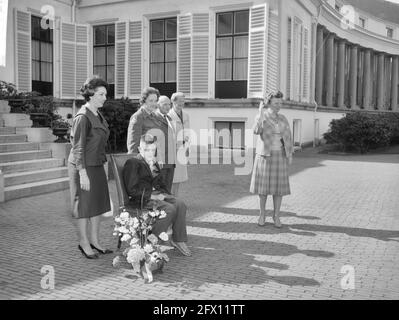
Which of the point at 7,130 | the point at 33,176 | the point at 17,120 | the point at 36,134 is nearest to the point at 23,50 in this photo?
the point at 17,120

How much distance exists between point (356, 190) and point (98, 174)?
643 centimetres

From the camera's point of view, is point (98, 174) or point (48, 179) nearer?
point (98, 174)

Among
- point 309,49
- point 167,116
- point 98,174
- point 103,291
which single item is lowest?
point 103,291

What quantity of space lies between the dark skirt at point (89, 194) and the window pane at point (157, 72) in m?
12.7

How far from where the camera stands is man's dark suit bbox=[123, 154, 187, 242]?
498 centimetres

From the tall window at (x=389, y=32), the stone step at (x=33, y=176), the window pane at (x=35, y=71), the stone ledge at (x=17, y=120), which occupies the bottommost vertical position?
the stone step at (x=33, y=176)

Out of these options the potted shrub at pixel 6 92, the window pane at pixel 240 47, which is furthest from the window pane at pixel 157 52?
the potted shrub at pixel 6 92

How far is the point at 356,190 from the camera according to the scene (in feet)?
32.3

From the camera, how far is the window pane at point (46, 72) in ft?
54.3

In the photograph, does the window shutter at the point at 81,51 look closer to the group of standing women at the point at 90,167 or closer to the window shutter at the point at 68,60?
the window shutter at the point at 68,60

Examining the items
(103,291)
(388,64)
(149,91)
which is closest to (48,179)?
(149,91)

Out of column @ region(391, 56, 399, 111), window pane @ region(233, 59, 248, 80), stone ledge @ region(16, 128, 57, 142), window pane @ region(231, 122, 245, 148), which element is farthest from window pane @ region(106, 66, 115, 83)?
column @ region(391, 56, 399, 111)

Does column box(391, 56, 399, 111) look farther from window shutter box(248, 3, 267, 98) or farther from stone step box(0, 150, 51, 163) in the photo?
stone step box(0, 150, 51, 163)

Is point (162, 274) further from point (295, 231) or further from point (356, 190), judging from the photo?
point (356, 190)
